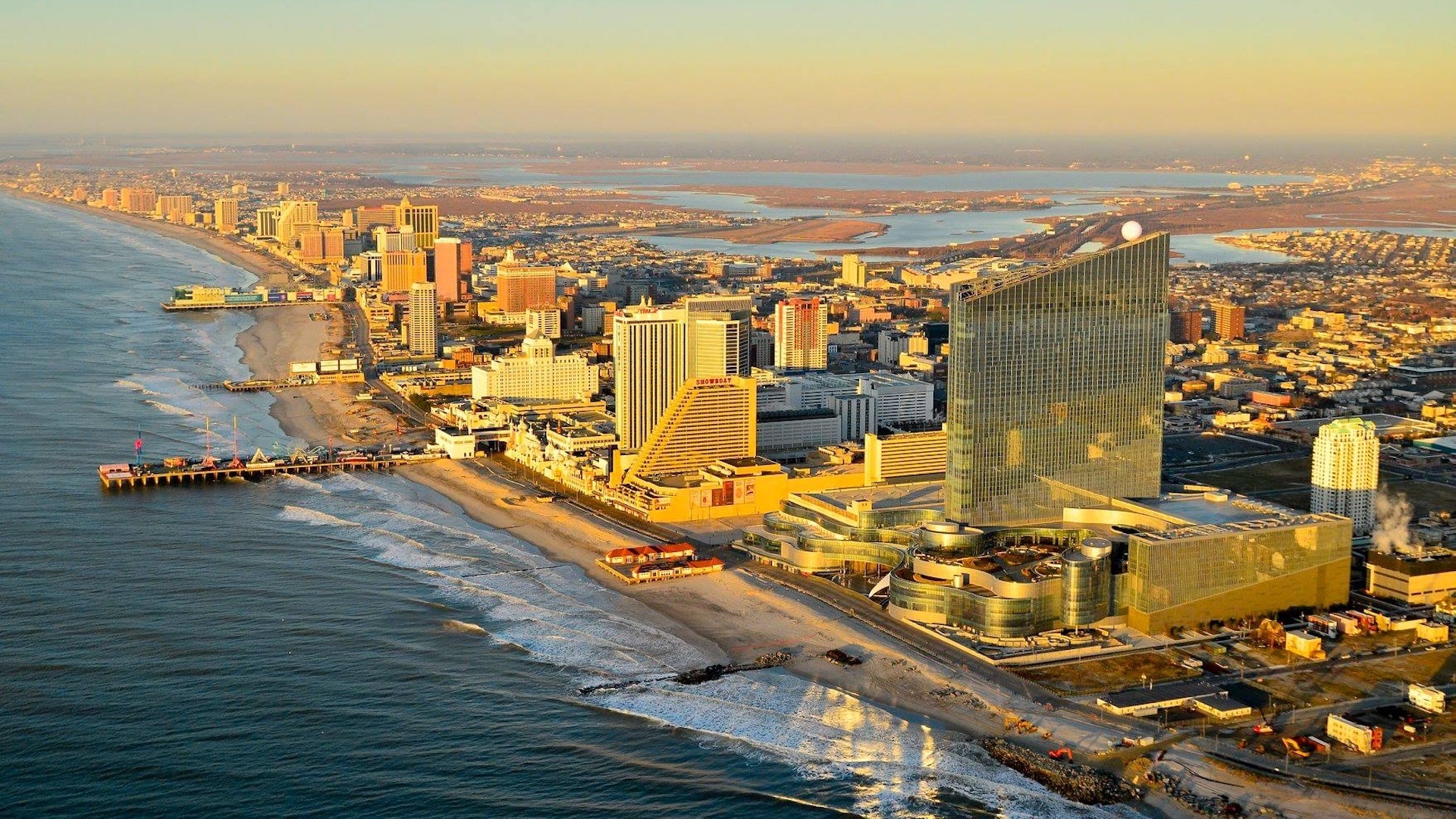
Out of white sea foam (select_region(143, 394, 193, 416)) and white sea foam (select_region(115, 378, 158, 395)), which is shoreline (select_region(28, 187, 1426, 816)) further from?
white sea foam (select_region(115, 378, 158, 395))

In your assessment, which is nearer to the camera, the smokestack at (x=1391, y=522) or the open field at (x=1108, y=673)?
the open field at (x=1108, y=673)

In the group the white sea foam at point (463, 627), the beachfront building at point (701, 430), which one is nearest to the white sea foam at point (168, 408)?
the beachfront building at point (701, 430)

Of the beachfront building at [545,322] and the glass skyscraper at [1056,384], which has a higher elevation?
the glass skyscraper at [1056,384]

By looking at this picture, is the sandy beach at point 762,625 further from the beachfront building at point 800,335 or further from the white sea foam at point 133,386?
the beachfront building at point 800,335

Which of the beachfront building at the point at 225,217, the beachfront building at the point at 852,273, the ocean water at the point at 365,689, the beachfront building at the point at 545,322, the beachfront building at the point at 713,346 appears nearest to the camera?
the ocean water at the point at 365,689

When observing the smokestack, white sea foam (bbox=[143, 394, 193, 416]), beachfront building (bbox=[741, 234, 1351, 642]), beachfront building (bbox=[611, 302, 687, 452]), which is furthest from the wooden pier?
the smokestack

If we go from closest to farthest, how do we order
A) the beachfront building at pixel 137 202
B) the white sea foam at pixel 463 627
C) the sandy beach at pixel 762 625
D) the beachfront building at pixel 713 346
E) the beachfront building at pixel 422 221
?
the sandy beach at pixel 762 625
the white sea foam at pixel 463 627
the beachfront building at pixel 713 346
the beachfront building at pixel 422 221
the beachfront building at pixel 137 202

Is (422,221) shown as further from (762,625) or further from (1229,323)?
(762,625)

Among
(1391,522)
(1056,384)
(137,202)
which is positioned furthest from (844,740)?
(137,202)
